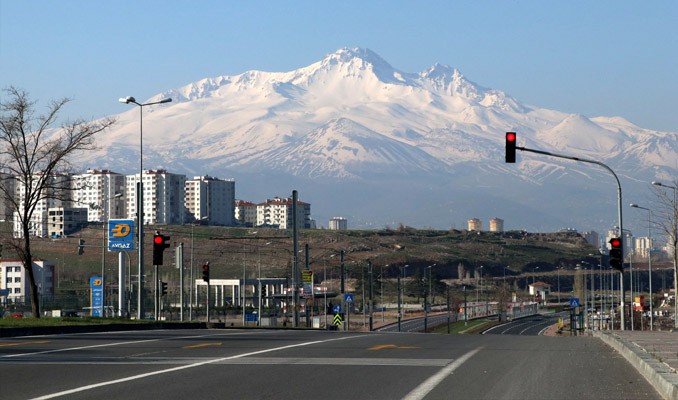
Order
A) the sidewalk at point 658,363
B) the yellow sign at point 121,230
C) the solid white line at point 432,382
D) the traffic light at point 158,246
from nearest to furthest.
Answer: the sidewalk at point 658,363 → the solid white line at point 432,382 → the traffic light at point 158,246 → the yellow sign at point 121,230

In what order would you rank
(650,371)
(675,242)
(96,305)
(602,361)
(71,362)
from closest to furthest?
(650,371), (71,362), (602,361), (675,242), (96,305)

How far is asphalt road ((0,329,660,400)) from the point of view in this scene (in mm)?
16719

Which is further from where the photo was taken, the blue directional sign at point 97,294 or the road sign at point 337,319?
the road sign at point 337,319

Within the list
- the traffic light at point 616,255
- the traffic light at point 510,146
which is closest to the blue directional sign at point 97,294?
the traffic light at point 510,146

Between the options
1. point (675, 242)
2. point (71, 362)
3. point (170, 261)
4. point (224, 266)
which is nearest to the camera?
point (71, 362)

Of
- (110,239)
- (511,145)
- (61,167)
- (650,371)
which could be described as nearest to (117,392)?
(650,371)

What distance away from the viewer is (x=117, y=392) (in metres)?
16.5

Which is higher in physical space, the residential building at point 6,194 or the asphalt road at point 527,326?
the residential building at point 6,194

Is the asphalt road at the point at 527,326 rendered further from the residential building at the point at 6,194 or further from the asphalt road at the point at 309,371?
the asphalt road at the point at 309,371

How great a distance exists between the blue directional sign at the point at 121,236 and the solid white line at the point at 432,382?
38016 millimetres

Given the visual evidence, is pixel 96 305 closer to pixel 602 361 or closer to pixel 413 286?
pixel 602 361

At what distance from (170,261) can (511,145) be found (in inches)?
4819

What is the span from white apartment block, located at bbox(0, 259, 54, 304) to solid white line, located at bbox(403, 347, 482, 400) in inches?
4221

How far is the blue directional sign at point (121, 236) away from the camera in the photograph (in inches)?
2333
